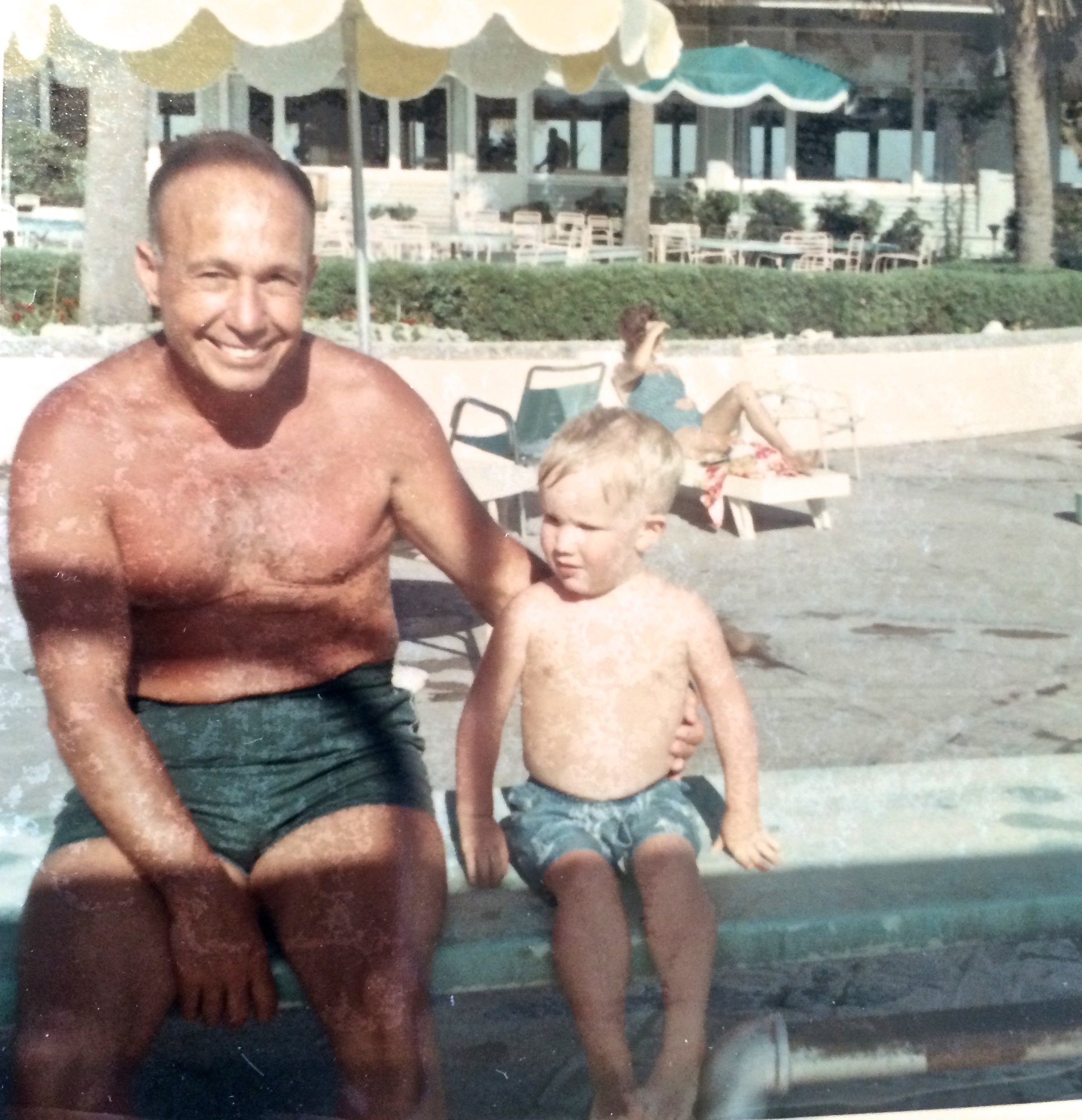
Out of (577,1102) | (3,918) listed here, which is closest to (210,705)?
(3,918)

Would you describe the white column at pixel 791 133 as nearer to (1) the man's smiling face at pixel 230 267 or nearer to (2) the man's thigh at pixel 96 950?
(1) the man's smiling face at pixel 230 267

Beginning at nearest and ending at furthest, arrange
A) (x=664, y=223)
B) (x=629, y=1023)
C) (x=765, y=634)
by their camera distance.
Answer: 1. (x=629, y=1023)
2. (x=765, y=634)
3. (x=664, y=223)

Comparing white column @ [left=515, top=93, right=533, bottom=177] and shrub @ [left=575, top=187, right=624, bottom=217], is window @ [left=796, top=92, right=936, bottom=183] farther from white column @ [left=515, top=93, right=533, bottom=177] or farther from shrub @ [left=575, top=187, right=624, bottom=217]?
white column @ [left=515, top=93, right=533, bottom=177]

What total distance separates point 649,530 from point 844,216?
83.6 inches

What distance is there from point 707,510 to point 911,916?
11.6 feet

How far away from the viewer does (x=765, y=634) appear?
379 cm

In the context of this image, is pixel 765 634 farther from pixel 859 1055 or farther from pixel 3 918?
pixel 3 918

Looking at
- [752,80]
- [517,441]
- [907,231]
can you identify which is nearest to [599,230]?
[907,231]

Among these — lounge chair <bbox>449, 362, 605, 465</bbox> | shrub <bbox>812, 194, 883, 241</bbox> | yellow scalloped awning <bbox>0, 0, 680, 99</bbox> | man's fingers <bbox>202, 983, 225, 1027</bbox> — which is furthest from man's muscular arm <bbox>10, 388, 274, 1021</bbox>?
shrub <bbox>812, 194, 883, 241</bbox>

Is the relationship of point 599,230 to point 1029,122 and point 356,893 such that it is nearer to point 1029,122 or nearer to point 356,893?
point 1029,122

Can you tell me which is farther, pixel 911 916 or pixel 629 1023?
pixel 629 1023

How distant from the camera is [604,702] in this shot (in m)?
1.69

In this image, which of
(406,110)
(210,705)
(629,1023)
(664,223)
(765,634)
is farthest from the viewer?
(664,223)

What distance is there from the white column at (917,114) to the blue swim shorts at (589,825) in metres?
1.86
